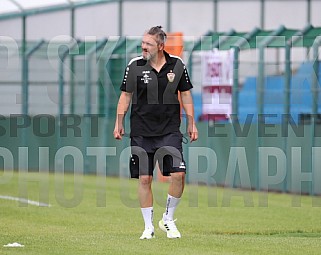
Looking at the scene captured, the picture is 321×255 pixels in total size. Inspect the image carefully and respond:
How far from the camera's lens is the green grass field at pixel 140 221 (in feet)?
34.1

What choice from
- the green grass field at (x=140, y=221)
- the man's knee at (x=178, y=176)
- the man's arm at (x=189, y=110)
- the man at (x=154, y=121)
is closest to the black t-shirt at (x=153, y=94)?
the man at (x=154, y=121)

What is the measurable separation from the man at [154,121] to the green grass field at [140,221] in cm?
48

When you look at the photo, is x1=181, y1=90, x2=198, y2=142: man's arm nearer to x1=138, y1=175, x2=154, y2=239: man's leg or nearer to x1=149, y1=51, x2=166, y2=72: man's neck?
x1=149, y1=51, x2=166, y2=72: man's neck

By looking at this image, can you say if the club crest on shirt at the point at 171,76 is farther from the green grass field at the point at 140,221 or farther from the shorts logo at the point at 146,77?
the green grass field at the point at 140,221

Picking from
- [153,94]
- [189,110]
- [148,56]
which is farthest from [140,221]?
[148,56]

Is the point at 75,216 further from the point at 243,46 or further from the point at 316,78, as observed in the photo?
the point at 243,46

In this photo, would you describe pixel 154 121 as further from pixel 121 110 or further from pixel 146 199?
pixel 146 199

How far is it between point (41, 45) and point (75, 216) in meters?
12.2

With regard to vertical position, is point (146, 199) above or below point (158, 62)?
below

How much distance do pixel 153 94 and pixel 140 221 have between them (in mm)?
3238

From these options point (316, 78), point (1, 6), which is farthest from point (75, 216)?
point (1, 6)

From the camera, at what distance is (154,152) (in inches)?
445

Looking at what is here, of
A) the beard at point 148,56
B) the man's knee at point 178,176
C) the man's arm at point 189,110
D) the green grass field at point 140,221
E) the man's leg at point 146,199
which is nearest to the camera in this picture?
the green grass field at point 140,221

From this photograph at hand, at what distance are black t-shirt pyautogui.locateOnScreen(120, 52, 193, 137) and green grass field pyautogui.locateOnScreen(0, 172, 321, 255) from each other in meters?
1.17
